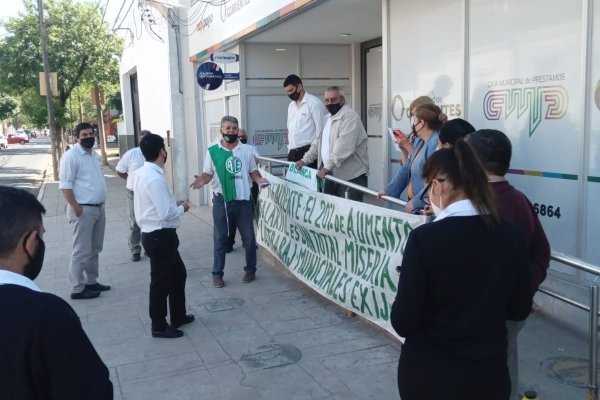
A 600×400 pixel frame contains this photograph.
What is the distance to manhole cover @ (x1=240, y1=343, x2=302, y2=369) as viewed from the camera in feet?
15.2

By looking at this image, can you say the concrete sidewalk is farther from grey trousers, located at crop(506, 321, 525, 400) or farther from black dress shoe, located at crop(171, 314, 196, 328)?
grey trousers, located at crop(506, 321, 525, 400)

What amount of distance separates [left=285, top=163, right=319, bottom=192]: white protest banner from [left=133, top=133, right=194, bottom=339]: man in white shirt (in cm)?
154

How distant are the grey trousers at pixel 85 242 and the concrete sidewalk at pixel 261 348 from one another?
29cm

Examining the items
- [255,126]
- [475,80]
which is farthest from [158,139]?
[255,126]

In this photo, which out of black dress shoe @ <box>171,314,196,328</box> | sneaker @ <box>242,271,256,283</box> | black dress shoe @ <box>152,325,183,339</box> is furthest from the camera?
sneaker @ <box>242,271,256,283</box>

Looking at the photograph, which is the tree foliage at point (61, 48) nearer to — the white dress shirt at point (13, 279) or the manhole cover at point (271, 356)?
the manhole cover at point (271, 356)

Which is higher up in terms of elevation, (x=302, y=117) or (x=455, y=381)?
(x=302, y=117)

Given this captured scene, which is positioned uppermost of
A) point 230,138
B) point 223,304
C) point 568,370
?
point 230,138

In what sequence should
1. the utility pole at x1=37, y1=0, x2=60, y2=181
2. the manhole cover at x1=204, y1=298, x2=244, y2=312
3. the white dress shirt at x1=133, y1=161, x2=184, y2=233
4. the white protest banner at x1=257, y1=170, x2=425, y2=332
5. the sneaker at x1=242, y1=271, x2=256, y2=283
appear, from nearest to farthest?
the white protest banner at x1=257, y1=170, x2=425, y2=332 < the white dress shirt at x1=133, y1=161, x2=184, y2=233 < the manhole cover at x1=204, y1=298, x2=244, y2=312 < the sneaker at x1=242, y1=271, x2=256, y2=283 < the utility pole at x1=37, y1=0, x2=60, y2=181

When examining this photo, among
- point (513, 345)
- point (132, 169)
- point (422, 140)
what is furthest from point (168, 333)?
point (132, 169)

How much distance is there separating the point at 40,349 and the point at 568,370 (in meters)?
3.68

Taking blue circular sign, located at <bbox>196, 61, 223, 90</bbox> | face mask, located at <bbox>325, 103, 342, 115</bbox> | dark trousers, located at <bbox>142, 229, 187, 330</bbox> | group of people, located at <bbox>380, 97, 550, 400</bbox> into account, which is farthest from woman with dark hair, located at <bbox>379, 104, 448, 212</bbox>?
blue circular sign, located at <bbox>196, 61, 223, 90</bbox>

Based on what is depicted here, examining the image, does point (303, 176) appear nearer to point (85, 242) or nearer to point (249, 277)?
point (249, 277)

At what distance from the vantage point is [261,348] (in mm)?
4949
